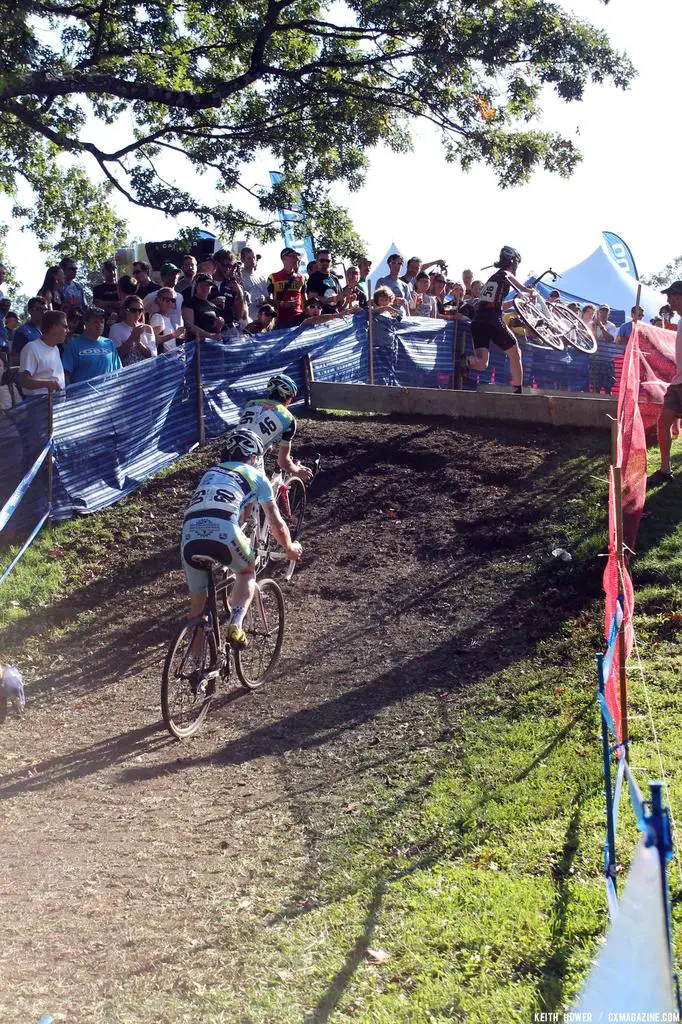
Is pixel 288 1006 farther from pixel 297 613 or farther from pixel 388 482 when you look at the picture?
pixel 388 482

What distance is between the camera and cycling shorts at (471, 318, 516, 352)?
13.2 metres

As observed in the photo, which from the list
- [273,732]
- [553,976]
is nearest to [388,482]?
[273,732]

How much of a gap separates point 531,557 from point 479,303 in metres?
4.26

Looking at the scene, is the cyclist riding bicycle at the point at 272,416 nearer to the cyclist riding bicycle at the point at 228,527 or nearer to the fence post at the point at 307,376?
the cyclist riding bicycle at the point at 228,527

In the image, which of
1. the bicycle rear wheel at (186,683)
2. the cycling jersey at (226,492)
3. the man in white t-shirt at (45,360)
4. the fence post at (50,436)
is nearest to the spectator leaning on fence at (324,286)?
the man in white t-shirt at (45,360)

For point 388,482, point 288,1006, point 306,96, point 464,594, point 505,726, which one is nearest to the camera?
point 288,1006

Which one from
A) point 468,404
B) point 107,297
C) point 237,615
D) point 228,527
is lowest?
point 237,615

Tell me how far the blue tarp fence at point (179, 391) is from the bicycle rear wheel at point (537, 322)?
11.6 feet

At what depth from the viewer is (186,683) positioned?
304 inches

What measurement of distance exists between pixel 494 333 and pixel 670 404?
3.10 m

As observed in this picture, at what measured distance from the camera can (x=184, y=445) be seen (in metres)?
13.5

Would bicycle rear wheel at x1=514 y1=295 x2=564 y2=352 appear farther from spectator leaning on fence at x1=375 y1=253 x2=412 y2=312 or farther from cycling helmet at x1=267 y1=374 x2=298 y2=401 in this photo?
cycling helmet at x1=267 y1=374 x2=298 y2=401

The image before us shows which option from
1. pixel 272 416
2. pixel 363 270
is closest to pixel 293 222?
pixel 363 270

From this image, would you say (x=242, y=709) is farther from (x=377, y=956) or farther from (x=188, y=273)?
(x=188, y=273)
